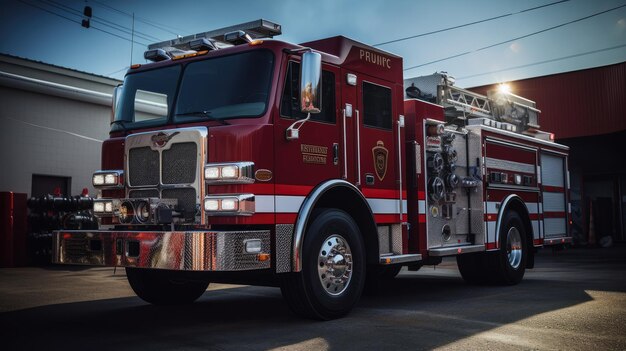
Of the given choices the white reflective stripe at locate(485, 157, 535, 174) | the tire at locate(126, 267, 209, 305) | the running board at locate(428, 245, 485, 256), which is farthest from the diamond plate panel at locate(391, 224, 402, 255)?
the white reflective stripe at locate(485, 157, 535, 174)

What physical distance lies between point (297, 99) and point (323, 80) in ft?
1.95

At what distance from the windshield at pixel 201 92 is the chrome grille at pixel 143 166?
37cm

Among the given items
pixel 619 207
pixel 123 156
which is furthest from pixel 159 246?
pixel 619 207

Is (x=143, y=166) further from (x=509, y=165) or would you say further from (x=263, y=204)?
(x=509, y=165)

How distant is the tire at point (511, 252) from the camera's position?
31.0 ft

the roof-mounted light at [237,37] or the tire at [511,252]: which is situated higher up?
the roof-mounted light at [237,37]

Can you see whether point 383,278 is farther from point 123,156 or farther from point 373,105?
point 123,156

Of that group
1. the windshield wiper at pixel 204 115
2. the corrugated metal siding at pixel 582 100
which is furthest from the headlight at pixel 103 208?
the corrugated metal siding at pixel 582 100

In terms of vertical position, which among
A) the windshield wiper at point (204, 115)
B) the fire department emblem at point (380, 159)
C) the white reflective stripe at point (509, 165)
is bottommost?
the fire department emblem at point (380, 159)

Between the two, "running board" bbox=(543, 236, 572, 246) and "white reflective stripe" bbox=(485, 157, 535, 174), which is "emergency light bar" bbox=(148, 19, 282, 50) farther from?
"running board" bbox=(543, 236, 572, 246)

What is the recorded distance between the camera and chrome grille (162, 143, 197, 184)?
19.4 feet

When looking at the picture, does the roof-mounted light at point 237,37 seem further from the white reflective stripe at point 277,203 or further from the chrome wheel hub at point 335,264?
the chrome wheel hub at point 335,264

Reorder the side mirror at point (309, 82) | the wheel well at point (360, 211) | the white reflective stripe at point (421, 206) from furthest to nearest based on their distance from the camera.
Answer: the white reflective stripe at point (421, 206) < the wheel well at point (360, 211) < the side mirror at point (309, 82)

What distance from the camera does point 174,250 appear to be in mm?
5457
